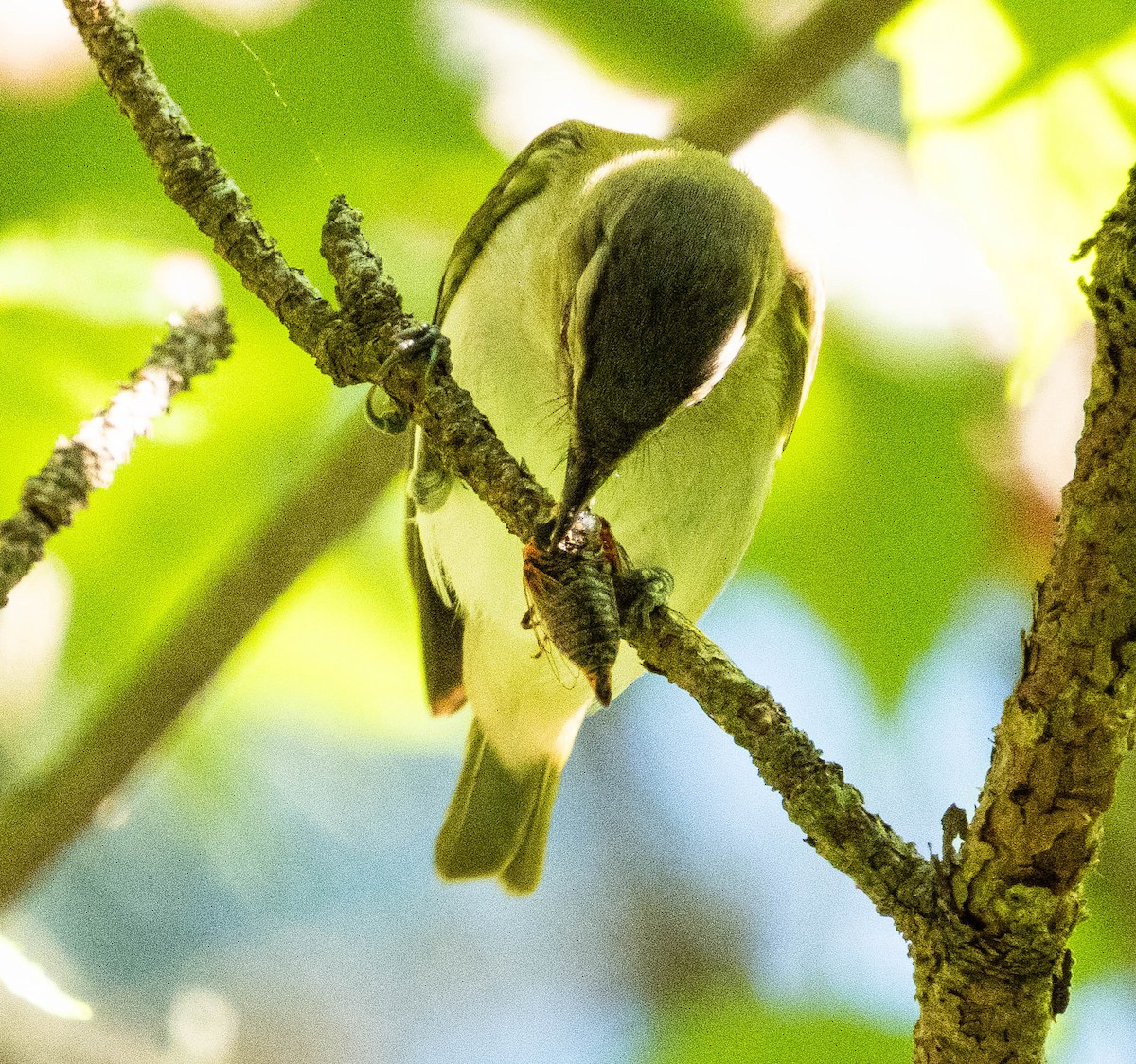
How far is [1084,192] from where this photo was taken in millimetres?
2535

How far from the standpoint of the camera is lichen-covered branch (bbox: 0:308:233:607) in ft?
6.28

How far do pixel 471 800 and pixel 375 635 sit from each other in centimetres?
47

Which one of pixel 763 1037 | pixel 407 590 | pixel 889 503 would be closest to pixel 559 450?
pixel 889 503

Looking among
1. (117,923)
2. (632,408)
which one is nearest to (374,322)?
(632,408)

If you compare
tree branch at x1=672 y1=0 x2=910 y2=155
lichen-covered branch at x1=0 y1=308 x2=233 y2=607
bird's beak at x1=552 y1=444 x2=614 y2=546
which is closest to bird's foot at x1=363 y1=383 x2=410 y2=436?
lichen-covered branch at x1=0 y1=308 x2=233 y2=607

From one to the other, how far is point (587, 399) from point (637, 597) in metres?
0.43

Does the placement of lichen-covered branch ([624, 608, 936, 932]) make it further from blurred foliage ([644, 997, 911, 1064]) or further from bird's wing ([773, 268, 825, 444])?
blurred foliage ([644, 997, 911, 1064])

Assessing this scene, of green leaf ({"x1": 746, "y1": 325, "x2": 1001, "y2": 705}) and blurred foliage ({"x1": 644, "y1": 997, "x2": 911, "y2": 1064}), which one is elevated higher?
green leaf ({"x1": 746, "y1": 325, "x2": 1001, "y2": 705})

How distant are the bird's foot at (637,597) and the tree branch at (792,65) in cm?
119

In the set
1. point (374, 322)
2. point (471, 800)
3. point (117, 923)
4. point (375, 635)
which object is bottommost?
point (117, 923)

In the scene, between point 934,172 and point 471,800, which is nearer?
point 934,172

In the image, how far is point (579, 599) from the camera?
137 centimetres

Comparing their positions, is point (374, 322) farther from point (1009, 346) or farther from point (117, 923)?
point (117, 923)

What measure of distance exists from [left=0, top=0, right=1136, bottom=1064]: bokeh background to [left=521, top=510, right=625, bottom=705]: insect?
4.30ft
